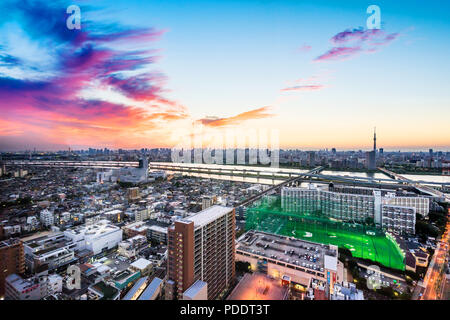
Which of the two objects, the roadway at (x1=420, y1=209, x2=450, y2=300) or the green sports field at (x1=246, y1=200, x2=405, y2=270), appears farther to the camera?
the green sports field at (x1=246, y1=200, x2=405, y2=270)

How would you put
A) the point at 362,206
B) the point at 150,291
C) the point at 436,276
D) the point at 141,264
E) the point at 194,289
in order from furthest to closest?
the point at 362,206 < the point at 141,264 < the point at 436,276 < the point at 150,291 < the point at 194,289

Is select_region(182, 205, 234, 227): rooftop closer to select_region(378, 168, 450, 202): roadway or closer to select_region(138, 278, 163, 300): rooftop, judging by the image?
select_region(138, 278, 163, 300): rooftop

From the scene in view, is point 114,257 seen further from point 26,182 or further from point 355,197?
point 26,182

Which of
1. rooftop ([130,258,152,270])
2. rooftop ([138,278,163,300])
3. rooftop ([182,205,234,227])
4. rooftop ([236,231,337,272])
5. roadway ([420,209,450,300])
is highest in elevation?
rooftop ([182,205,234,227])

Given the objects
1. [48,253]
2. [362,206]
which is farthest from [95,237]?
[362,206]

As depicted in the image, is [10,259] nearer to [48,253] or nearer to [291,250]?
[48,253]

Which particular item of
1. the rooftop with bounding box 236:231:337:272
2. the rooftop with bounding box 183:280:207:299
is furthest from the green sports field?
the rooftop with bounding box 183:280:207:299

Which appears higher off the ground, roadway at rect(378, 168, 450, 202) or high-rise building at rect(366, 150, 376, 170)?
high-rise building at rect(366, 150, 376, 170)
